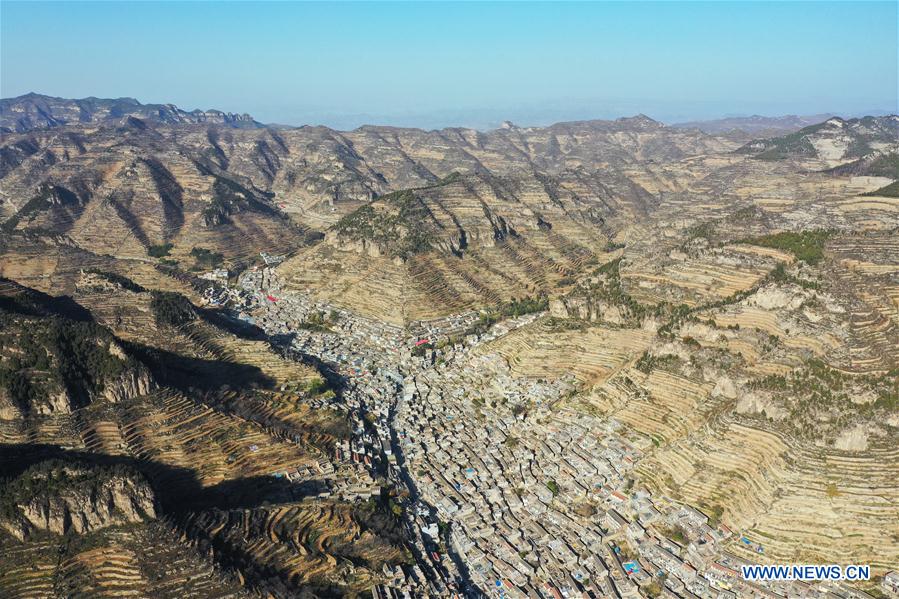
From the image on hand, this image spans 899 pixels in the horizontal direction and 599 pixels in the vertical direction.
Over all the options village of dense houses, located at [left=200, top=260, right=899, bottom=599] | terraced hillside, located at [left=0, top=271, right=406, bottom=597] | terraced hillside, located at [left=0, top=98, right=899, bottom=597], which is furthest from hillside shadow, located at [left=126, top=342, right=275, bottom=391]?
village of dense houses, located at [left=200, top=260, right=899, bottom=599]

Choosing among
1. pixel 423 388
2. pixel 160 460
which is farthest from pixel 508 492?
pixel 160 460

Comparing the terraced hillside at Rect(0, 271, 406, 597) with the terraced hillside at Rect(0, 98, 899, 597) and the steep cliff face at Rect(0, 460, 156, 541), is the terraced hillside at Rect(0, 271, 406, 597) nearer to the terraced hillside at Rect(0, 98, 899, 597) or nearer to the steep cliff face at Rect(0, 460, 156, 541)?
the steep cliff face at Rect(0, 460, 156, 541)

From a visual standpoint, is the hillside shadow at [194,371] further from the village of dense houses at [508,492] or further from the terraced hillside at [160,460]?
the village of dense houses at [508,492]

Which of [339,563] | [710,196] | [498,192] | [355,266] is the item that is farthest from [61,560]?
[710,196]

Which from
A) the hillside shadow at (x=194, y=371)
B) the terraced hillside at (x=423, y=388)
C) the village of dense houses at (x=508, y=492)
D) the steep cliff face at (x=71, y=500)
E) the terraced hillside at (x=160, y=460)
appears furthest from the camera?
the hillside shadow at (x=194, y=371)

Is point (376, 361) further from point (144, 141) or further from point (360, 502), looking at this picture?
point (144, 141)

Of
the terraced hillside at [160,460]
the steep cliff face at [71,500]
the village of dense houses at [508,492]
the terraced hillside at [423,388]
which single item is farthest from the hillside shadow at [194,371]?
the steep cliff face at [71,500]
